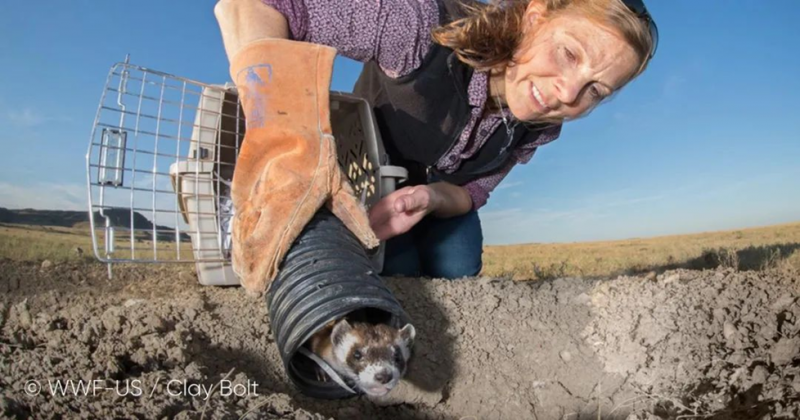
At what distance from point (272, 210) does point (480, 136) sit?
1.47m

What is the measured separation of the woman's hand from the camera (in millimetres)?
2404

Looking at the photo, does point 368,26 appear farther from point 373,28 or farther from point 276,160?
point 276,160

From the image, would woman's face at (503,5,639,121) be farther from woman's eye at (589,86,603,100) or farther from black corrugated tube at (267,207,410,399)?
black corrugated tube at (267,207,410,399)

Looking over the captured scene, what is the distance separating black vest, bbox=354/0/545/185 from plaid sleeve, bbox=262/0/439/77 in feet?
0.38

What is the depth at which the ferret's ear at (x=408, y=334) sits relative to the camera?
6.28 ft

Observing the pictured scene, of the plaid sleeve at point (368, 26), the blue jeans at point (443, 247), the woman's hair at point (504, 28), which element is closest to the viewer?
the plaid sleeve at point (368, 26)

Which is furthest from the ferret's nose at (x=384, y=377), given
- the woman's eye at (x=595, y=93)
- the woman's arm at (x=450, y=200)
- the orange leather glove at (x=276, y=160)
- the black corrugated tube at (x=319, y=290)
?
the woman's eye at (x=595, y=93)

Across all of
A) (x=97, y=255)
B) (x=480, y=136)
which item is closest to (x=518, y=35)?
(x=480, y=136)

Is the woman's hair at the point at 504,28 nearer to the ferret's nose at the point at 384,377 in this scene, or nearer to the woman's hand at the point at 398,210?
the woman's hand at the point at 398,210

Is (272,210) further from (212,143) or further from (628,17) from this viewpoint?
(628,17)

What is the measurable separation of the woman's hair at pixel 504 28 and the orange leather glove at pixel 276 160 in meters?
0.70

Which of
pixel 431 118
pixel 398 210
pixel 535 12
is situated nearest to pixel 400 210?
pixel 398 210

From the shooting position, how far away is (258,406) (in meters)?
1.43

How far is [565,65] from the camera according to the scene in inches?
89.4
